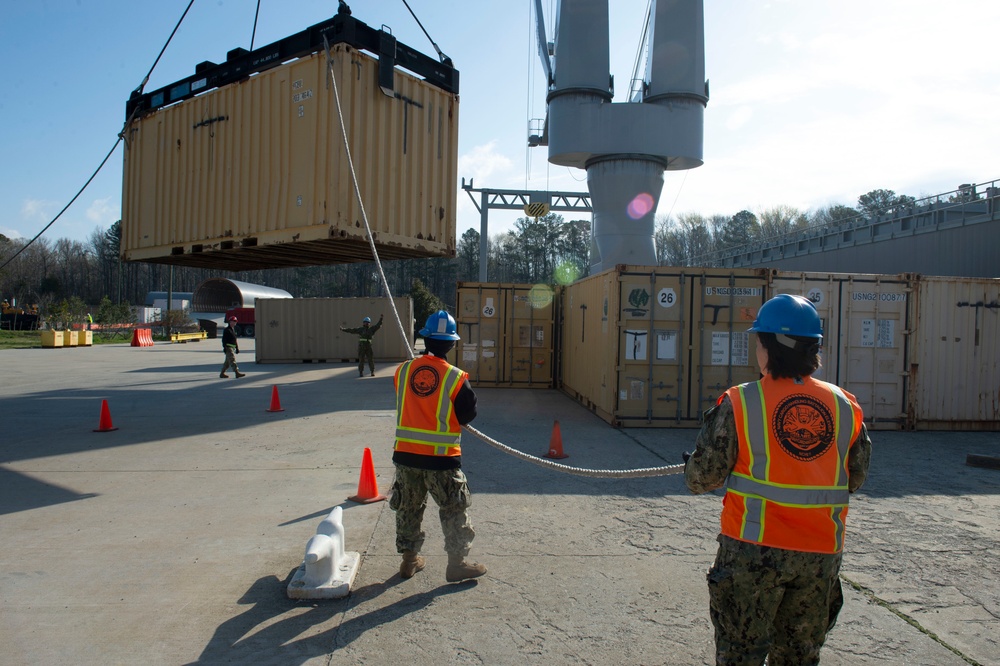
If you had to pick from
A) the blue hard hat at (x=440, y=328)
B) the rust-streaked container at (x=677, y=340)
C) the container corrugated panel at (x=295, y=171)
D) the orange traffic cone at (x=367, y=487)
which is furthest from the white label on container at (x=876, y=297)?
the blue hard hat at (x=440, y=328)

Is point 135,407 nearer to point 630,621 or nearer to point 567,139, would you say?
point 630,621

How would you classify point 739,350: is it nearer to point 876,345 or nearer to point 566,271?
point 876,345

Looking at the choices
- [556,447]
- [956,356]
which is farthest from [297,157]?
[956,356]

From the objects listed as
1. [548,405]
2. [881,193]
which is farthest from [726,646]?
[881,193]

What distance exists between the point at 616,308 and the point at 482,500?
16.1 ft

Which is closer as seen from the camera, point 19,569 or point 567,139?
point 19,569

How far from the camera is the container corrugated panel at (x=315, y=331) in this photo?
80.1 feet

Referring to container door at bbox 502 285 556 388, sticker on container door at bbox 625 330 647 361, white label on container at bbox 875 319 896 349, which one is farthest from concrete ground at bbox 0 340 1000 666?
container door at bbox 502 285 556 388

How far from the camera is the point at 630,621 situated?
3.72 m

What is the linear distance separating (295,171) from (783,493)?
27.5 ft

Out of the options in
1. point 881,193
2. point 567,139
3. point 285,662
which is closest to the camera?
point 285,662

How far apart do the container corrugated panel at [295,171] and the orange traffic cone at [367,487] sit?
12.1 feet

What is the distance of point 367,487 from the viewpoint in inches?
241

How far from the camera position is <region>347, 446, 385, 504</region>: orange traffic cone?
6073mm
